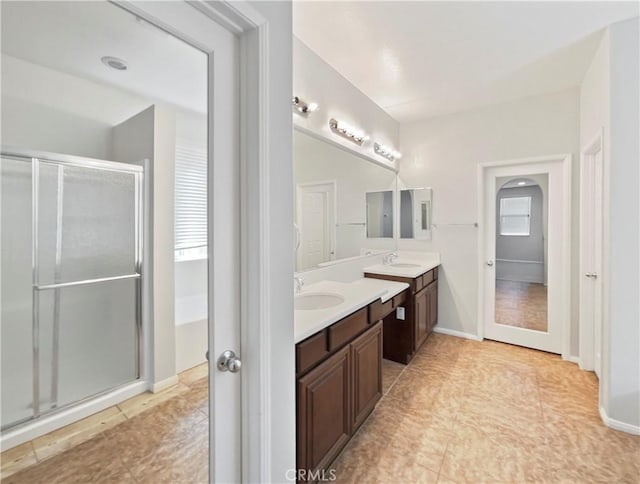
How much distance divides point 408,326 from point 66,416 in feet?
8.67

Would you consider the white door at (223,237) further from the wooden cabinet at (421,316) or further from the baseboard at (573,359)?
the baseboard at (573,359)

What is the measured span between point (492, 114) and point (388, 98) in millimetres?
1216

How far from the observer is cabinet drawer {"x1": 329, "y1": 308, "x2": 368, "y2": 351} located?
1.52 metres

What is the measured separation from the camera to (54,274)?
0.70 meters

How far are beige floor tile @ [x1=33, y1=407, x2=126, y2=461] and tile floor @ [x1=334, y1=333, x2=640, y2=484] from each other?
1284mm

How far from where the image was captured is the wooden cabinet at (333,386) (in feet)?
4.33

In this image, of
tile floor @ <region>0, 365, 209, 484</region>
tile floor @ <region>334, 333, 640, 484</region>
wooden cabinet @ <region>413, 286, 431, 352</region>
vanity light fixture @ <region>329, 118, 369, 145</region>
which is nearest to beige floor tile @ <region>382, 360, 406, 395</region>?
tile floor @ <region>334, 333, 640, 484</region>

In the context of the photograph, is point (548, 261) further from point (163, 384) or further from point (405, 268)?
point (163, 384)

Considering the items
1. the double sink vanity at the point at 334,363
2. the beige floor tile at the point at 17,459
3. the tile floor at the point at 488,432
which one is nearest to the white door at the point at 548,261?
the tile floor at the point at 488,432

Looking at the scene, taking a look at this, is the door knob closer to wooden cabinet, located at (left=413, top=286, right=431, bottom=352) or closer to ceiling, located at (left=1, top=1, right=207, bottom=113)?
ceiling, located at (left=1, top=1, right=207, bottom=113)

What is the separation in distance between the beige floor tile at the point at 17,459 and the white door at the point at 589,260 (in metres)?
3.58

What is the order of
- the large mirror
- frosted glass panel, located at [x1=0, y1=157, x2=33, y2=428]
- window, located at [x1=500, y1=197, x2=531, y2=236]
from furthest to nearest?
window, located at [x1=500, y1=197, x2=531, y2=236], the large mirror, frosted glass panel, located at [x1=0, y1=157, x2=33, y2=428]

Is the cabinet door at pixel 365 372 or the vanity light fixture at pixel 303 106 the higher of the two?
the vanity light fixture at pixel 303 106

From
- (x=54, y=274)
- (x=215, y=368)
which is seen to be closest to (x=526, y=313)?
(x=215, y=368)
